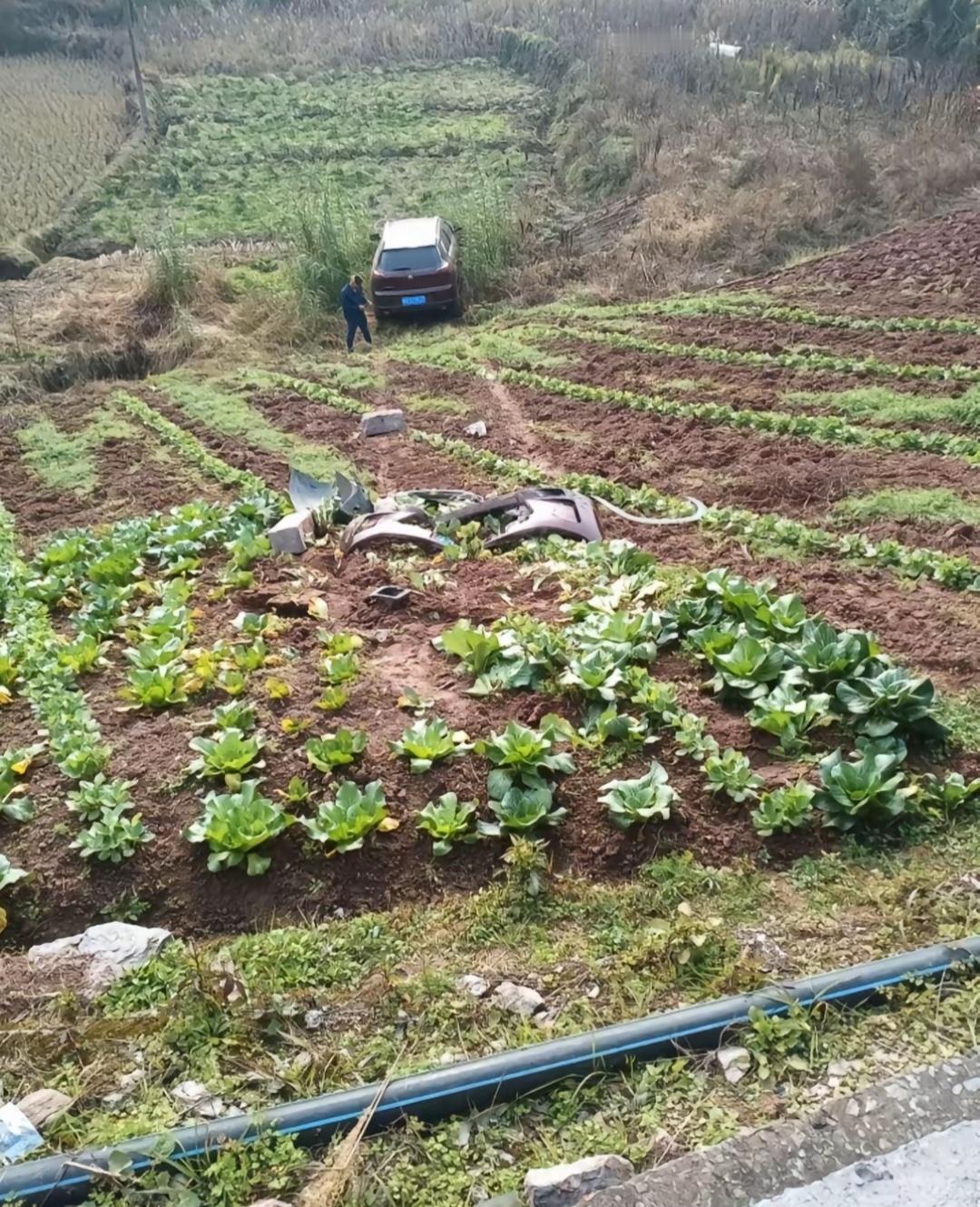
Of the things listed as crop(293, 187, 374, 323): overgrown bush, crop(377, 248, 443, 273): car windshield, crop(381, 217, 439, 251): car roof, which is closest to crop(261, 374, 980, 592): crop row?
crop(377, 248, 443, 273): car windshield

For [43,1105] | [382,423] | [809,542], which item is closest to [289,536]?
[809,542]

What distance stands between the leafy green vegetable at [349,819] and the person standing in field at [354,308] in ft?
41.9

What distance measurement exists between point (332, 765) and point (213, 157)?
1057 inches

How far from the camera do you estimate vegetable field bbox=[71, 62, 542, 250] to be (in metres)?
23.2

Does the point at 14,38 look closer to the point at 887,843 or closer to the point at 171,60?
the point at 171,60

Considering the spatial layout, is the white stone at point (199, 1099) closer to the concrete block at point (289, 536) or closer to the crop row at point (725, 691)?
the crop row at point (725, 691)

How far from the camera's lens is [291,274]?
60.8ft

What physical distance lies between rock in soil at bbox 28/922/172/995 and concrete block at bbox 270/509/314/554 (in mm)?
4143

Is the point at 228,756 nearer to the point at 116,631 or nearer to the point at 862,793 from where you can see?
the point at 116,631

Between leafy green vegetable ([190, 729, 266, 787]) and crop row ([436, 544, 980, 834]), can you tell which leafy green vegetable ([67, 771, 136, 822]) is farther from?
crop row ([436, 544, 980, 834])

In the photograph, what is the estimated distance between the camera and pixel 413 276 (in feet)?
55.5

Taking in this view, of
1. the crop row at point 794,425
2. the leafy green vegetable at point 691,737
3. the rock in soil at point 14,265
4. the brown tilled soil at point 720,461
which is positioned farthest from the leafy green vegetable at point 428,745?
the rock in soil at point 14,265

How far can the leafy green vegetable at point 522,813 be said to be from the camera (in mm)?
4238

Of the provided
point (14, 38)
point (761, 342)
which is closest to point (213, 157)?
point (14, 38)
